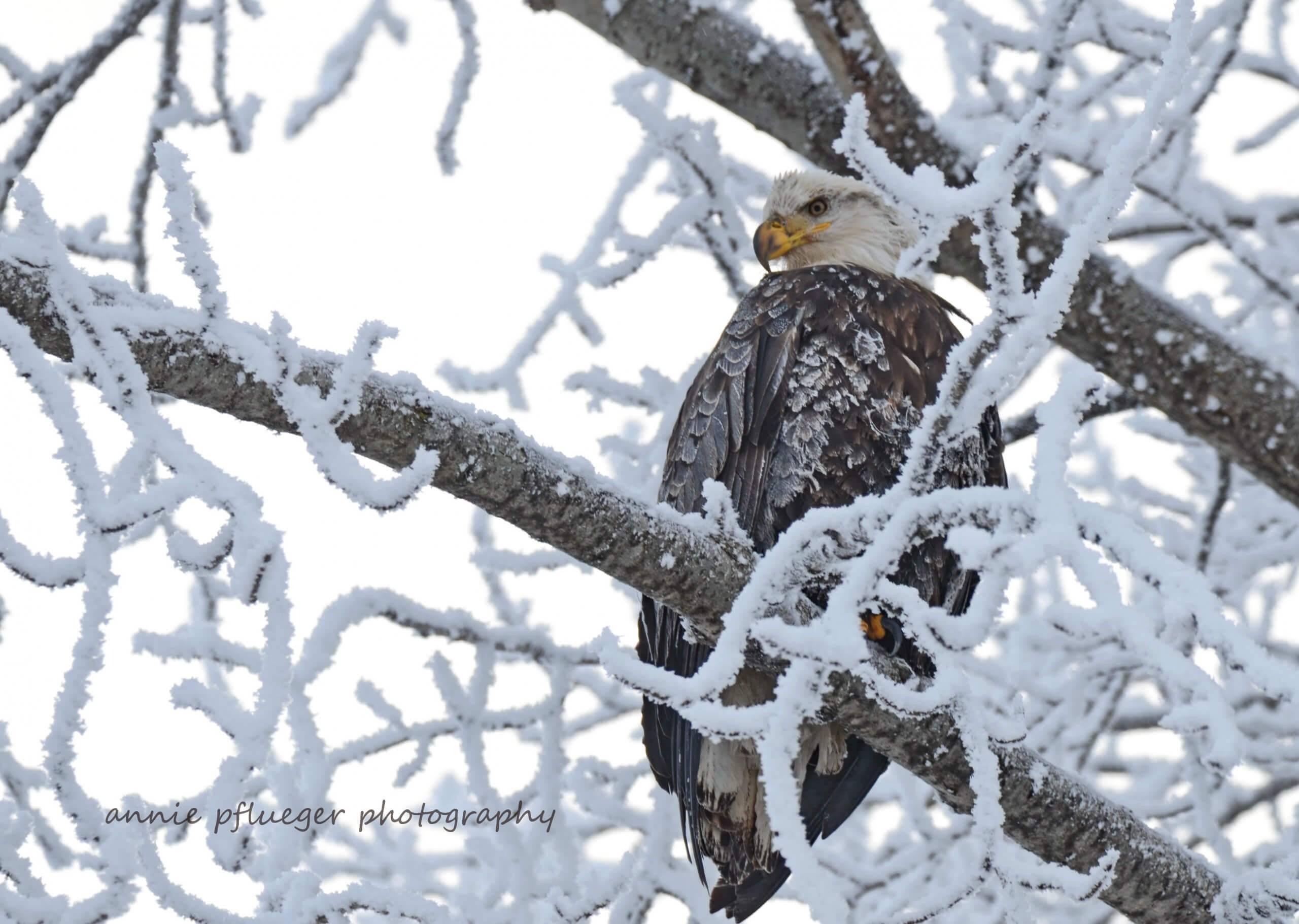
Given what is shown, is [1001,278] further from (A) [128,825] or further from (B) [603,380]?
(B) [603,380]

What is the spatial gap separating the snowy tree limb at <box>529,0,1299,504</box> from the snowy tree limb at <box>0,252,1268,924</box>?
3.67 feet

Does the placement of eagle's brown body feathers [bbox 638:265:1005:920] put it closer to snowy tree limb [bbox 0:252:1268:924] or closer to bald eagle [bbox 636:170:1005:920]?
bald eagle [bbox 636:170:1005:920]

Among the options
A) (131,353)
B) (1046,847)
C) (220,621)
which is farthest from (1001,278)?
(220,621)

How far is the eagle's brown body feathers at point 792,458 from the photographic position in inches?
117

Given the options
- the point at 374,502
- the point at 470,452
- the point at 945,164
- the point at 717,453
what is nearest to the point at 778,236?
the point at 945,164

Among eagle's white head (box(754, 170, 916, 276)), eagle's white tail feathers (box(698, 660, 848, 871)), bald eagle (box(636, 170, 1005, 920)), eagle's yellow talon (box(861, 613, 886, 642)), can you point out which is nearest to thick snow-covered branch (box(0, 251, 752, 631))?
bald eagle (box(636, 170, 1005, 920))

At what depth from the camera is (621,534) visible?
200 cm

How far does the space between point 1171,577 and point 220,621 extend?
9.21ft

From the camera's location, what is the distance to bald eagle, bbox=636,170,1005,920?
2.97 metres

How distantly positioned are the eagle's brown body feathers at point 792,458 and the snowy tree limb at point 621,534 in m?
0.62

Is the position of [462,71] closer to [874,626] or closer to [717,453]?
[717,453]

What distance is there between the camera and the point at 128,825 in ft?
6.78

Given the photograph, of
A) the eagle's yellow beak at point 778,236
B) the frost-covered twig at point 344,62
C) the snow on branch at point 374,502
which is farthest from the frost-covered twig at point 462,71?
the snow on branch at point 374,502

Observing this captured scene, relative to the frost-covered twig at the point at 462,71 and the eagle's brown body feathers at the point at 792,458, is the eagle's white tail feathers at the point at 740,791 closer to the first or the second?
the eagle's brown body feathers at the point at 792,458
